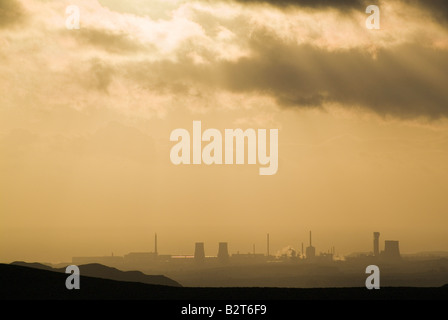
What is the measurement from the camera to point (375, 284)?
5822 centimetres

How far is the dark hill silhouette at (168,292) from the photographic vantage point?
184ft

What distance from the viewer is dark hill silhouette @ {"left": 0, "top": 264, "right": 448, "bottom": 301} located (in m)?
56.2

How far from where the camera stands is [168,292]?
191 feet
